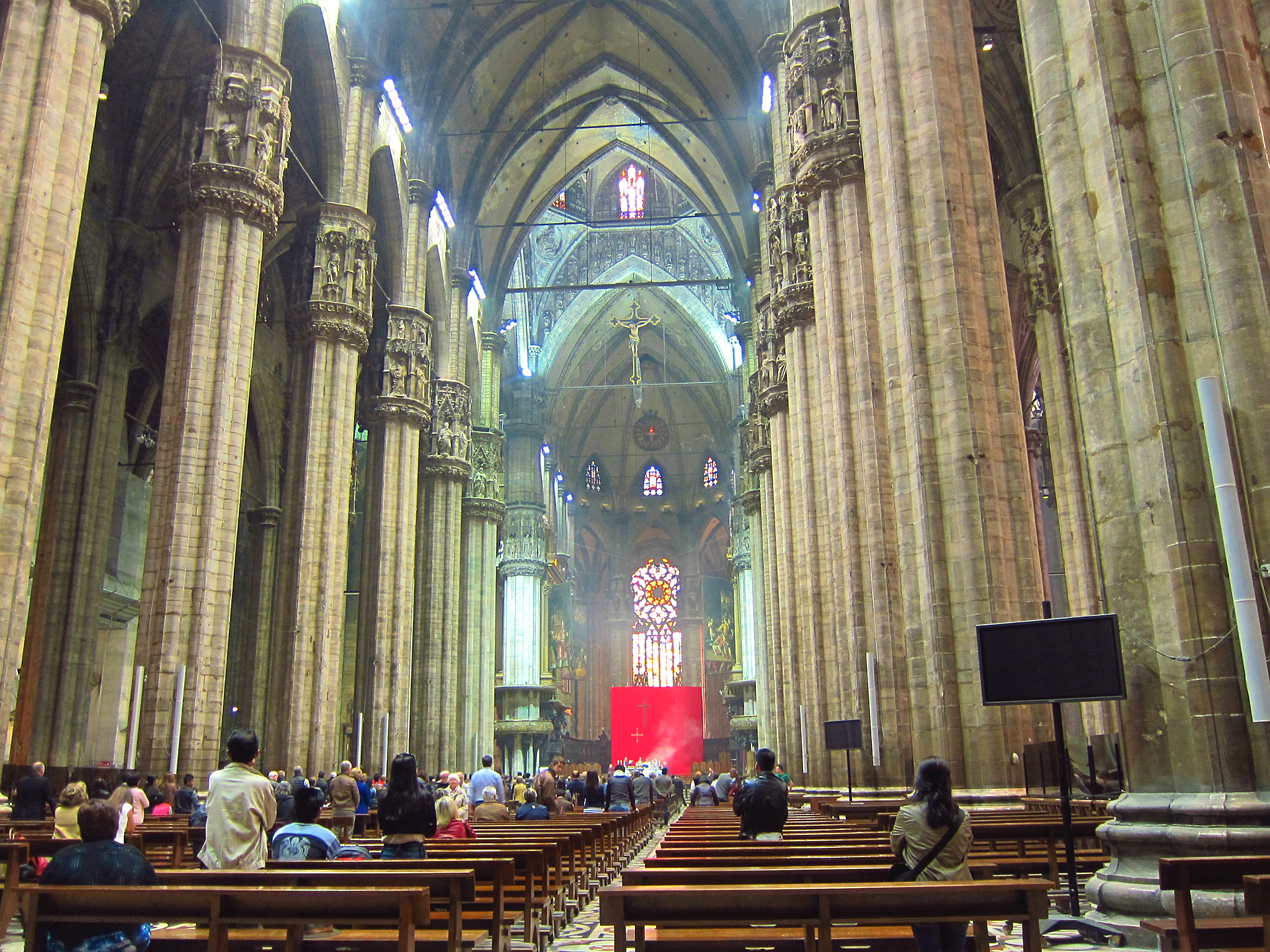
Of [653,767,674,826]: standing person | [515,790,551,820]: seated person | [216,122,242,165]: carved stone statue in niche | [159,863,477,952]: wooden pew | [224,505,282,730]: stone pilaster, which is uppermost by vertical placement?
[216,122,242,165]: carved stone statue in niche

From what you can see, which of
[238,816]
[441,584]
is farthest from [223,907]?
[441,584]

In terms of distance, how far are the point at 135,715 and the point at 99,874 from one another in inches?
414

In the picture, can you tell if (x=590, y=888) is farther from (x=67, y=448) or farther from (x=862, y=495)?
(x=67, y=448)

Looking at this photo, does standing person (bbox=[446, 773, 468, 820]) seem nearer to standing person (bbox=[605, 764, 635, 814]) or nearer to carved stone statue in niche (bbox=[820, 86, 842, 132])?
standing person (bbox=[605, 764, 635, 814])

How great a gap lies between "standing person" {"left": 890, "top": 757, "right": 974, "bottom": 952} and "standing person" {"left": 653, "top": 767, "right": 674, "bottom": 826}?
75.8 feet

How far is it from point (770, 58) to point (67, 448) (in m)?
17.7

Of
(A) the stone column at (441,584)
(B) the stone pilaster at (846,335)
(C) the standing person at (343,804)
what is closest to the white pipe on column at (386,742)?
(A) the stone column at (441,584)

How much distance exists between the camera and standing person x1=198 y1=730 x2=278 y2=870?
567 cm

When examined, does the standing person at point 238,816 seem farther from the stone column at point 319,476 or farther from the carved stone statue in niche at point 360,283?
the carved stone statue in niche at point 360,283

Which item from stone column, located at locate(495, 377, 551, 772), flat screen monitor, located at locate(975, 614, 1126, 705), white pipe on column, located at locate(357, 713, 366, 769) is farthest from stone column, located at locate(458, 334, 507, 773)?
flat screen monitor, located at locate(975, 614, 1126, 705)

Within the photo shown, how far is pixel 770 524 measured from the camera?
31.7m

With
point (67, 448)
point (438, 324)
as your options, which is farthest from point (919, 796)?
point (438, 324)

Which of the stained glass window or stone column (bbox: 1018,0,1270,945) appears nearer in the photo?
stone column (bbox: 1018,0,1270,945)

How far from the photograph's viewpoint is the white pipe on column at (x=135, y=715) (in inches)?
554
